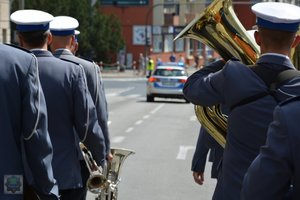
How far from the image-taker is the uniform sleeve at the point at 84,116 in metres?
5.28

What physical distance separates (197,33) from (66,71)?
43.8 inches

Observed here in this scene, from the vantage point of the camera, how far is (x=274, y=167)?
109 inches

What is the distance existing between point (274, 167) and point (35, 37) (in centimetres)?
239

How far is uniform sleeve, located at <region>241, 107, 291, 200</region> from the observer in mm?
2764

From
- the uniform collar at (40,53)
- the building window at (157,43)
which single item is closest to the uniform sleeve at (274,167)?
the uniform collar at (40,53)

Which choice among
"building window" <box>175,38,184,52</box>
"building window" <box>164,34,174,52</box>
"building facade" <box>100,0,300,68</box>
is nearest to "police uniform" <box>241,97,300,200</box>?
"building facade" <box>100,0,300,68</box>

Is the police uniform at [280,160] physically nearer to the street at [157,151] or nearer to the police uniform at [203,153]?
the police uniform at [203,153]

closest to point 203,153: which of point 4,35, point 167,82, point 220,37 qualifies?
point 220,37

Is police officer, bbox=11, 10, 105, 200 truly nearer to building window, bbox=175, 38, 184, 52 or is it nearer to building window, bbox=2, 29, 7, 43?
building window, bbox=2, 29, 7, 43

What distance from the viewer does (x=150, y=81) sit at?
31.0 meters

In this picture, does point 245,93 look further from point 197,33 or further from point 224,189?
point 197,33

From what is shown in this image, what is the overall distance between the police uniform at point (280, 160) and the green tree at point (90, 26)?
190 ft

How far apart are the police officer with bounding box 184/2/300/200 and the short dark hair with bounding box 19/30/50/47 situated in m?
1.29

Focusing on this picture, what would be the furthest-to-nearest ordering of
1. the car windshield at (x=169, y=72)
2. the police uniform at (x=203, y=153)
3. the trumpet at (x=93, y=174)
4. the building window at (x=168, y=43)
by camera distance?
the building window at (x=168, y=43) → the car windshield at (x=169, y=72) → the police uniform at (x=203, y=153) → the trumpet at (x=93, y=174)
